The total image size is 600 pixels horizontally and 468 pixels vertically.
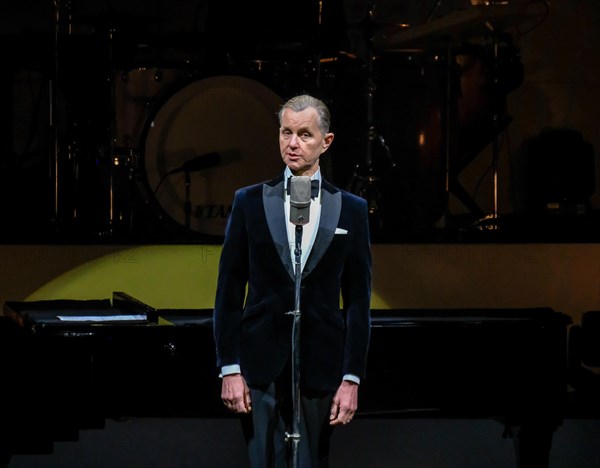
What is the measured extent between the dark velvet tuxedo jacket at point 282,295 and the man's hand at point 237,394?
0.03m

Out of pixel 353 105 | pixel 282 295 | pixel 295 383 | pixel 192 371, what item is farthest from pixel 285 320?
pixel 353 105

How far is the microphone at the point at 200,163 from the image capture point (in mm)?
5352

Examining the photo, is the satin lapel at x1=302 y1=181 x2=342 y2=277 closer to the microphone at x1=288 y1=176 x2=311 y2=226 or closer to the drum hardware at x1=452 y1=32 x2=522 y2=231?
the microphone at x1=288 y1=176 x2=311 y2=226

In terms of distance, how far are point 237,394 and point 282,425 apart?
0.16 meters

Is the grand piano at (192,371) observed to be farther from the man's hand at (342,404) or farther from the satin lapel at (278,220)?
the satin lapel at (278,220)

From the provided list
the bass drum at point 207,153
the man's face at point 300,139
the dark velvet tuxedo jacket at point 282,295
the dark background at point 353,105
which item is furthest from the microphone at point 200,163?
the man's face at point 300,139

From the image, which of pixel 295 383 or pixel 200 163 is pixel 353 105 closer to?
pixel 200 163

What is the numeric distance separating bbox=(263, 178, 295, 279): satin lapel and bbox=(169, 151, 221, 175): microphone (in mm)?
2465

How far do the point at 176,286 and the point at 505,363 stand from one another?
1761 millimetres

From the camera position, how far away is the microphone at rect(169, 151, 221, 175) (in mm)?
5352

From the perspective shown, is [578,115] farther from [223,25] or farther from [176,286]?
[176,286]

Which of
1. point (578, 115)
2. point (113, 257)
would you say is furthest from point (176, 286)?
point (578, 115)

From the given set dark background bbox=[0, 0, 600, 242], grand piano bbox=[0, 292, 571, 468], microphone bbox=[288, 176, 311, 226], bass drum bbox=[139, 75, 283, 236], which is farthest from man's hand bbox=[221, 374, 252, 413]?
bass drum bbox=[139, 75, 283, 236]

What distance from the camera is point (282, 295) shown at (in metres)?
2.85
